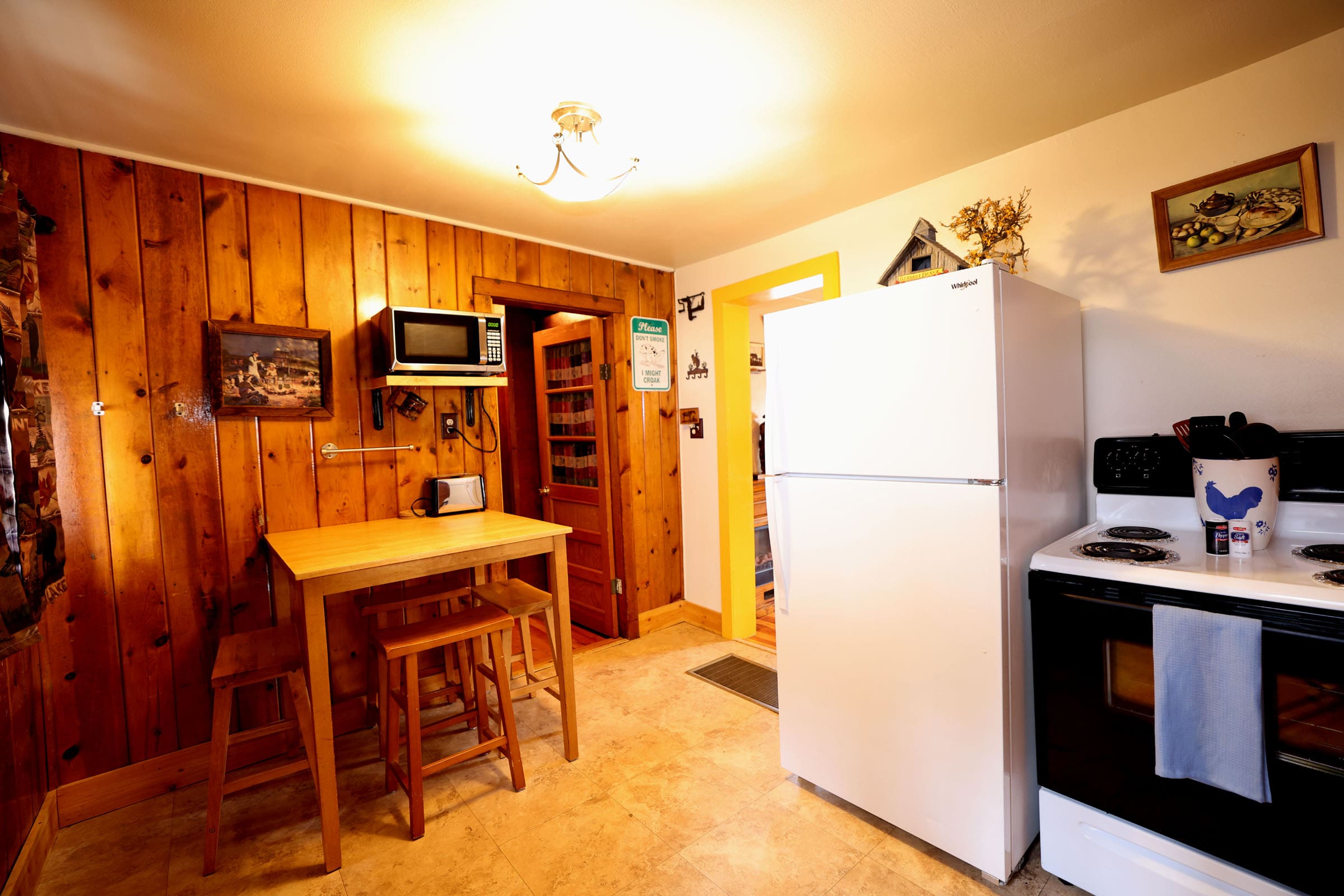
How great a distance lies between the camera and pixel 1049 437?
1.78 m

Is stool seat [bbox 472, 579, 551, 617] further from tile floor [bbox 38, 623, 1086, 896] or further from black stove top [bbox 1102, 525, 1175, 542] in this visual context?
black stove top [bbox 1102, 525, 1175, 542]

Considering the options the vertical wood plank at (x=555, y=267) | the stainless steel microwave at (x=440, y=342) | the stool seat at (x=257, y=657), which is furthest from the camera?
the vertical wood plank at (x=555, y=267)

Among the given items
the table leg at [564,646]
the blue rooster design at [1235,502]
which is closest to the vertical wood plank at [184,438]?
the table leg at [564,646]

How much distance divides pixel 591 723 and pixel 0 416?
7.06 ft

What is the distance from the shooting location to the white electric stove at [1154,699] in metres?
1.17

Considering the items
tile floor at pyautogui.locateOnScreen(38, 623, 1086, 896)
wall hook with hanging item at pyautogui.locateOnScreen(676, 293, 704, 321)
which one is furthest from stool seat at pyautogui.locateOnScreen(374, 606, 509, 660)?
wall hook with hanging item at pyautogui.locateOnScreen(676, 293, 704, 321)

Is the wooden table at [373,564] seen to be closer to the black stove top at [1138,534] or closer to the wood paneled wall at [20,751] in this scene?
the wood paneled wall at [20,751]

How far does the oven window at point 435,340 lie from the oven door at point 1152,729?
7.59 ft

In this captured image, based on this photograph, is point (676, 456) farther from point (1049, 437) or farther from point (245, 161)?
point (245, 161)

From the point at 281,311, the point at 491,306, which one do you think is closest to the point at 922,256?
the point at 491,306

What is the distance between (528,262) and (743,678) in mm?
2504

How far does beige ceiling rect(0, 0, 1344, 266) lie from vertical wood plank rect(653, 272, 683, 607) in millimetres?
1387

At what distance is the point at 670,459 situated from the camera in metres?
3.75

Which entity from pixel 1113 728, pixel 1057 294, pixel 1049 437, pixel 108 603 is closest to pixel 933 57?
pixel 1057 294
